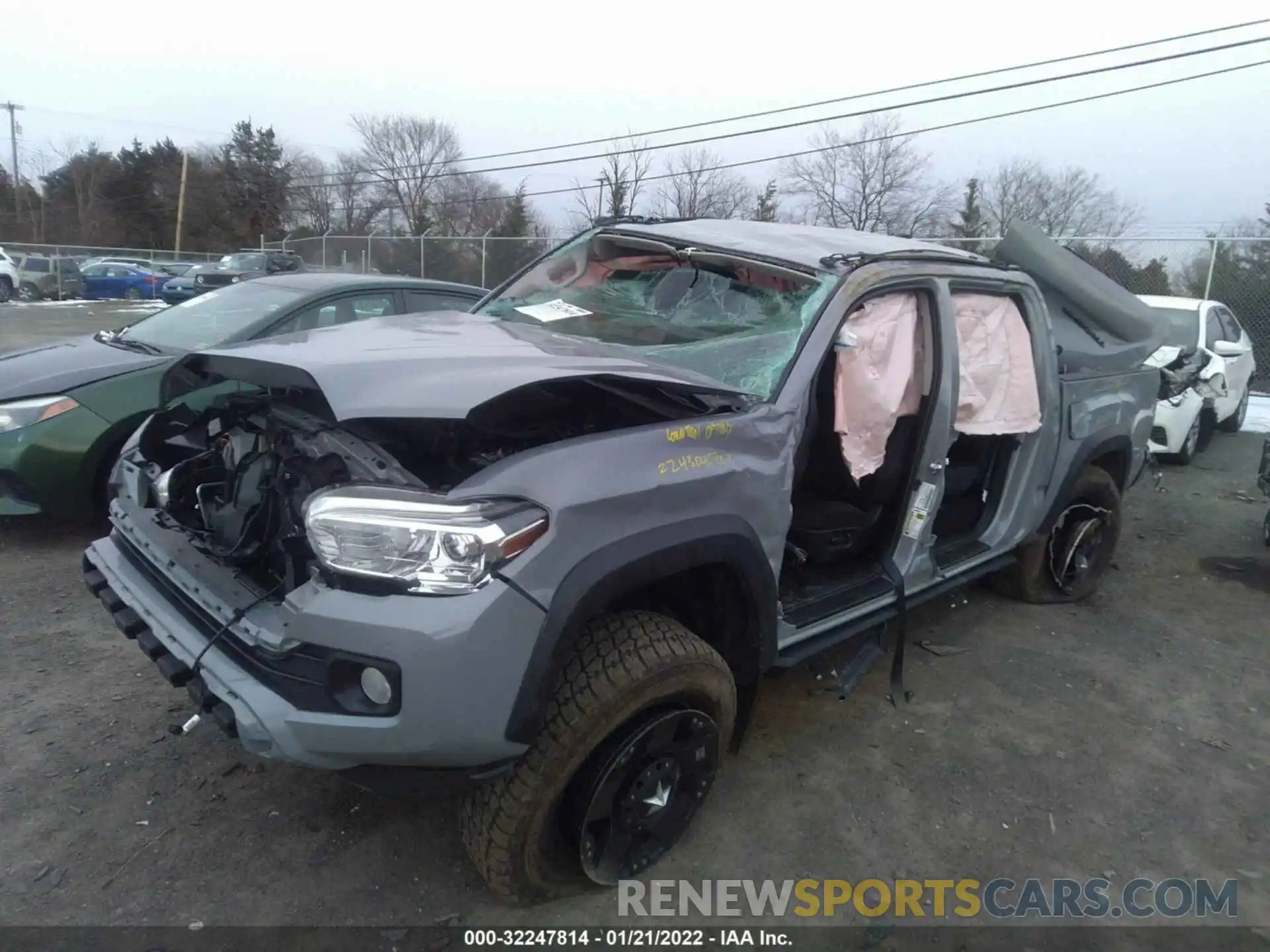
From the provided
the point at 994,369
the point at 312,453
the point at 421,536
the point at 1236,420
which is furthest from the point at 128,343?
the point at 1236,420

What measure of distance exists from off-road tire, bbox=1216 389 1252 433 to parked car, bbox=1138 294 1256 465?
3 centimetres

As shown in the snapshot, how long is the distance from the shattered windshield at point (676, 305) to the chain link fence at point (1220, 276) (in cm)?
980

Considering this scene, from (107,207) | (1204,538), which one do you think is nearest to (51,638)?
(1204,538)

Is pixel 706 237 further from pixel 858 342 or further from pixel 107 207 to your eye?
pixel 107 207

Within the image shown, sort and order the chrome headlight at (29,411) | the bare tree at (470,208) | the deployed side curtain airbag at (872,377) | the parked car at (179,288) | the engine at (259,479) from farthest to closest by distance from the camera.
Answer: the bare tree at (470,208)
the parked car at (179,288)
the chrome headlight at (29,411)
the deployed side curtain airbag at (872,377)
the engine at (259,479)

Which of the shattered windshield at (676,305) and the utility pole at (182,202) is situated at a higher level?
the utility pole at (182,202)

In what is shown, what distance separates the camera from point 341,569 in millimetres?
2025

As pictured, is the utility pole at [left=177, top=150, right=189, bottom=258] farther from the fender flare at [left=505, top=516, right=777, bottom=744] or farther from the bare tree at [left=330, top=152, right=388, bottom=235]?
the fender flare at [left=505, top=516, right=777, bottom=744]

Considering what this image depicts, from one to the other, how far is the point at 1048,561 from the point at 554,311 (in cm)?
321

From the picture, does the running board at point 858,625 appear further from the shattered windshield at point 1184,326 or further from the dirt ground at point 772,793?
the shattered windshield at point 1184,326

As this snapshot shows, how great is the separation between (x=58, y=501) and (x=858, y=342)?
166 inches

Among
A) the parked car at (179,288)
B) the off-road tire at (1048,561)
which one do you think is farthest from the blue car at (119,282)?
the off-road tire at (1048,561)

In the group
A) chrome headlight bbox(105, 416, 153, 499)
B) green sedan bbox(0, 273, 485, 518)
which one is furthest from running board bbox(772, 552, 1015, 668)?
green sedan bbox(0, 273, 485, 518)

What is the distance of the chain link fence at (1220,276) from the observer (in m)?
12.4
